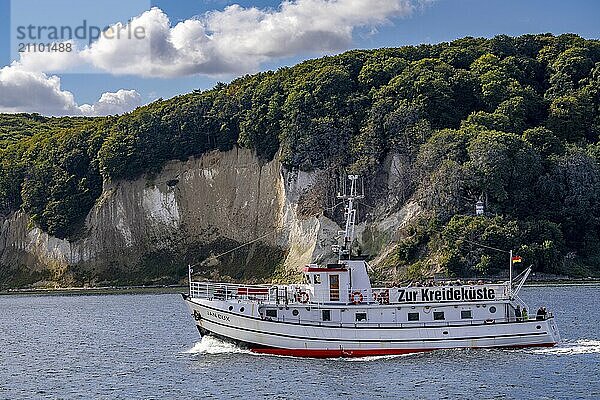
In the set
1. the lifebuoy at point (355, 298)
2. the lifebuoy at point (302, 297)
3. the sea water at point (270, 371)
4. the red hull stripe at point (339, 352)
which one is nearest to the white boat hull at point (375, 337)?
the red hull stripe at point (339, 352)

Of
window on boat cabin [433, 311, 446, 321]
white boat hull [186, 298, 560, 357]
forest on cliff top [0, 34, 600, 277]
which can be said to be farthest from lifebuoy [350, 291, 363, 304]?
forest on cliff top [0, 34, 600, 277]

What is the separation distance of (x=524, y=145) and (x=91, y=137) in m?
61.1

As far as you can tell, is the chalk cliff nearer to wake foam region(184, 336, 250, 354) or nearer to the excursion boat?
wake foam region(184, 336, 250, 354)

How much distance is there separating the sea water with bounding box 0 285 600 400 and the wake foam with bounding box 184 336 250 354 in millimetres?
77

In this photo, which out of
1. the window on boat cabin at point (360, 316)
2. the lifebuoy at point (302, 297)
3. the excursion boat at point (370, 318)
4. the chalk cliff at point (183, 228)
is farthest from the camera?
the chalk cliff at point (183, 228)

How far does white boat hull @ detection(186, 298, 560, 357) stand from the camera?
175 ft

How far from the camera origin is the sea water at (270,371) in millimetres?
46250

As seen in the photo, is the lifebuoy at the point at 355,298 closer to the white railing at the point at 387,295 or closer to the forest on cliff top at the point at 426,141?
the white railing at the point at 387,295

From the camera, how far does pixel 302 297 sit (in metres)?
55.3

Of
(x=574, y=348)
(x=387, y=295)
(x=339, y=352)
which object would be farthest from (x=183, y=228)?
(x=574, y=348)

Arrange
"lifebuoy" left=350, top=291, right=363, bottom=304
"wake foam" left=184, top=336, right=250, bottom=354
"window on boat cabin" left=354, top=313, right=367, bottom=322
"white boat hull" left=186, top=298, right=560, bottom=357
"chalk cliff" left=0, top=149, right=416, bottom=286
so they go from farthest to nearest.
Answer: "chalk cliff" left=0, top=149, right=416, bottom=286, "wake foam" left=184, top=336, right=250, bottom=354, "lifebuoy" left=350, top=291, right=363, bottom=304, "window on boat cabin" left=354, top=313, right=367, bottom=322, "white boat hull" left=186, top=298, right=560, bottom=357

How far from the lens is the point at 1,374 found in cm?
5647

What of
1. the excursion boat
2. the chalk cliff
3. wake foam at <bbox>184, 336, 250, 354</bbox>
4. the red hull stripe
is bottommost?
the red hull stripe

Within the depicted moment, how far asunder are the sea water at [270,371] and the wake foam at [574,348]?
54mm
